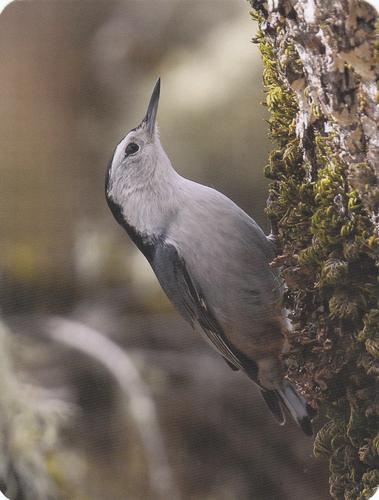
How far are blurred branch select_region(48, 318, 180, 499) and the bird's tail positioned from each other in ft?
0.91

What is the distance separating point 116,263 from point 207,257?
19 centimetres

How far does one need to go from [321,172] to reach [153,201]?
45cm

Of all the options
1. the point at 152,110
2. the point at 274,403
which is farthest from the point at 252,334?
the point at 152,110

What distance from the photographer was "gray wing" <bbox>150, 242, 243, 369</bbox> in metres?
1.35

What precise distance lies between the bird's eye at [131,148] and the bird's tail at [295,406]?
0.59m

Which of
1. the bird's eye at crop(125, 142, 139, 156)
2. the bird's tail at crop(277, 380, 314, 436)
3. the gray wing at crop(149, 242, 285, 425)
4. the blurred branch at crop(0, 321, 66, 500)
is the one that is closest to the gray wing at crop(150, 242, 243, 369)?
the gray wing at crop(149, 242, 285, 425)

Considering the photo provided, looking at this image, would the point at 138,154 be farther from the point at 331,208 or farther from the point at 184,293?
the point at 331,208

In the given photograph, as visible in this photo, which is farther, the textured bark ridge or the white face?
the white face

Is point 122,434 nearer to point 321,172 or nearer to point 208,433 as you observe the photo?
point 208,433

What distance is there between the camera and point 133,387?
1.35 meters

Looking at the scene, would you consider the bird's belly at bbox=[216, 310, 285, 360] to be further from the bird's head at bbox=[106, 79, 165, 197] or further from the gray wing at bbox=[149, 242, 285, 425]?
the bird's head at bbox=[106, 79, 165, 197]

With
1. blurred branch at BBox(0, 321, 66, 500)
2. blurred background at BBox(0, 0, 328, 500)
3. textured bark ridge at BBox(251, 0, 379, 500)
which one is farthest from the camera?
blurred branch at BBox(0, 321, 66, 500)

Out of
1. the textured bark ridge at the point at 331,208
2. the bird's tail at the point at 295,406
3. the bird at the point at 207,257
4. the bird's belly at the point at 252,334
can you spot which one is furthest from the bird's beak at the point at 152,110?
the bird's tail at the point at 295,406

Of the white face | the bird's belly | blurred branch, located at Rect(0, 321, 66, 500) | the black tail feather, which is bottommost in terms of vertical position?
blurred branch, located at Rect(0, 321, 66, 500)
